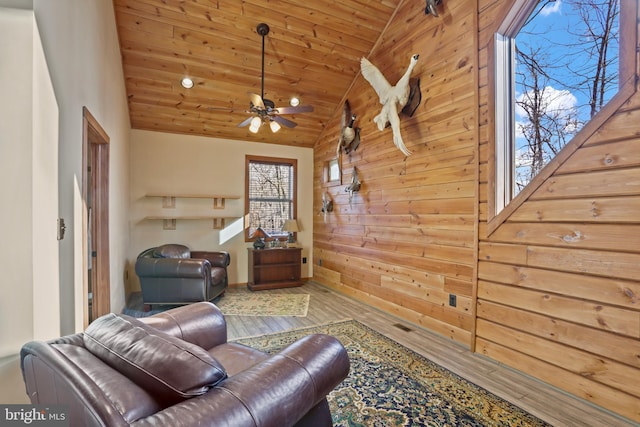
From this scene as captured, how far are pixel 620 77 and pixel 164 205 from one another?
17.5 ft

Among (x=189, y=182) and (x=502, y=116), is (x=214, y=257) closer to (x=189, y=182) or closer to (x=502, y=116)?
(x=189, y=182)

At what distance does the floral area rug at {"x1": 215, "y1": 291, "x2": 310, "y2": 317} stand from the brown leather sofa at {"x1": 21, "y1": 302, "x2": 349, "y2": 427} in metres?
2.66

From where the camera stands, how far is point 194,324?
1774mm

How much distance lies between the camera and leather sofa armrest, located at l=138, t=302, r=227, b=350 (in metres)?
1.67

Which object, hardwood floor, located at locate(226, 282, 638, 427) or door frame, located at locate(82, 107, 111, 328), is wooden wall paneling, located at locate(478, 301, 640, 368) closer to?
hardwood floor, located at locate(226, 282, 638, 427)

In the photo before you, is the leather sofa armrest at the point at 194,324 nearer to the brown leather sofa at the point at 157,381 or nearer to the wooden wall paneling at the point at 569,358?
the brown leather sofa at the point at 157,381

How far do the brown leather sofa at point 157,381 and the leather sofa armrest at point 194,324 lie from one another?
48cm

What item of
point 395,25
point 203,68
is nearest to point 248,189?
point 203,68

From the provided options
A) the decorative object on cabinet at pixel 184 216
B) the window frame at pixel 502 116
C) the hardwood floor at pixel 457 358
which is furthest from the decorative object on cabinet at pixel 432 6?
the decorative object on cabinet at pixel 184 216

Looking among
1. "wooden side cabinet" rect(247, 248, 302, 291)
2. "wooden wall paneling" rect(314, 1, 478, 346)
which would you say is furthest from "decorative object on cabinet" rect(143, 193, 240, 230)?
"wooden wall paneling" rect(314, 1, 478, 346)

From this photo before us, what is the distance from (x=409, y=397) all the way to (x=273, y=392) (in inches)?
55.9

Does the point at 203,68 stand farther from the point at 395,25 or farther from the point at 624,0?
the point at 624,0

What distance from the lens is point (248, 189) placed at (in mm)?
5359

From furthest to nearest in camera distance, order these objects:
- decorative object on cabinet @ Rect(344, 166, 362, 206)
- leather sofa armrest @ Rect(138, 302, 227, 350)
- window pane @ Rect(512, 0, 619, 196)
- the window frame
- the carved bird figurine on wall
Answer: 1. decorative object on cabinet @ Rect(344, 166, 362, 206)
2. the carved bird figurine on wall
3. the window frame
4. window pane @ Rect(512, 0, 619, 196)
5. leather sofa armrest @ Rect(138, 302, 227, 350)
